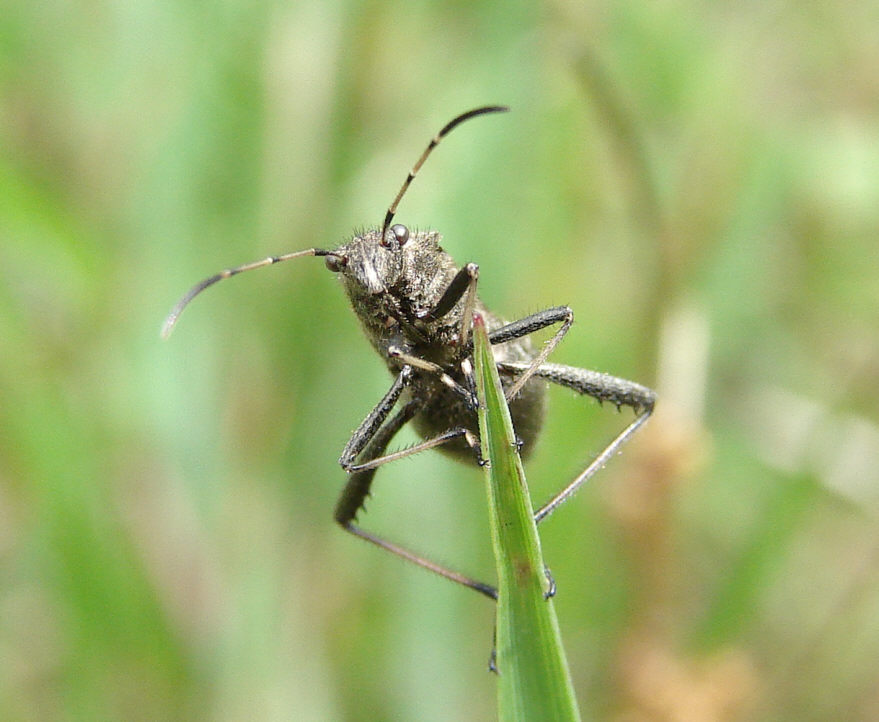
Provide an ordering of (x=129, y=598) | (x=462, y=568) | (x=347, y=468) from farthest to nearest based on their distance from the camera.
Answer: (x=462, y=568), (x=129, y=598), (x=347, y=468)

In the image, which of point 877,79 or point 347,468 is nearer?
point 347,468

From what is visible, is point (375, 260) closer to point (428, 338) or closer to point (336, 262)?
point (336, 262)

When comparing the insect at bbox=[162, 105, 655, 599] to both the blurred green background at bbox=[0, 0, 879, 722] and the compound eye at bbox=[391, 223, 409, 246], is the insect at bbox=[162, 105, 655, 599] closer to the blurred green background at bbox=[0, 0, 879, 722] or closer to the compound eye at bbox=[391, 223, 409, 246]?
the compound eye at bbox=[391, 223, 409, 246]

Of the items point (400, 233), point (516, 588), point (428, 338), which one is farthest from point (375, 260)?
point (516, 588)

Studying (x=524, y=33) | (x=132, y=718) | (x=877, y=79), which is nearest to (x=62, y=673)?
(x=132, y=718)

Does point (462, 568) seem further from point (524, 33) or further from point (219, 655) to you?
point (524, 33)

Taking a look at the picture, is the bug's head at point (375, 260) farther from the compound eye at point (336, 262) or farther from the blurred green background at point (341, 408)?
the blurred green background at point (341, 408)

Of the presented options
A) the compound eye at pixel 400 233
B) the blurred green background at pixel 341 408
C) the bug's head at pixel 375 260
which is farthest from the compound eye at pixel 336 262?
the blurred green background at pixel 341 408
